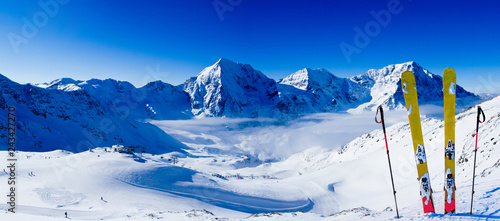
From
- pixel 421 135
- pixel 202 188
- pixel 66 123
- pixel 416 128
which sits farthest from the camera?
pixel 66 123

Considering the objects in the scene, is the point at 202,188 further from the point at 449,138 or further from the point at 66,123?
the point at 66,123

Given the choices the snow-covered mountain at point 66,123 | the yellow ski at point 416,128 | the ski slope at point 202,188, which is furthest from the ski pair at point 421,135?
the snow-covered mountain at point 66,123

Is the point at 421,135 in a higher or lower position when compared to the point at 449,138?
higher

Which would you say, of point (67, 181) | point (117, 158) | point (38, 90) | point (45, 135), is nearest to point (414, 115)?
point (67, 181)

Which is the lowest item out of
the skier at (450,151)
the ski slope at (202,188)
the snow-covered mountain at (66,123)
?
the ski slope at (202,188)

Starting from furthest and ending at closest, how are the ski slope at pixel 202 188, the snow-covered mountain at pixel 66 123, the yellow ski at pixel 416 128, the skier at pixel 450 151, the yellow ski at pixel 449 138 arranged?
the snow-covered mountain at pixel 66 123, the ski slope at pixel 202 188, the skier at pixel 450 151, the yellow ski at pixel 416 128, the yellow ski at pixel 449 138

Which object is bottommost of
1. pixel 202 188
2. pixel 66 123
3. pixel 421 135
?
pixel 202 188

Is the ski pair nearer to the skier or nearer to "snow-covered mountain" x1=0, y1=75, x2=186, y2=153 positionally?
the skier

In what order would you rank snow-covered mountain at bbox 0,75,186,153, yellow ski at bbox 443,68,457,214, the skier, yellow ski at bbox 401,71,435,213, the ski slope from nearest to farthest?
yellow ski at bbox 443,68,457,214, yellow ski at bbox 401,71,435,213, the skier, the ski slope, snow-covered mountain at bbox 0,75,186,153

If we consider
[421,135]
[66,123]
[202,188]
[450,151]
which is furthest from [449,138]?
[66,123]

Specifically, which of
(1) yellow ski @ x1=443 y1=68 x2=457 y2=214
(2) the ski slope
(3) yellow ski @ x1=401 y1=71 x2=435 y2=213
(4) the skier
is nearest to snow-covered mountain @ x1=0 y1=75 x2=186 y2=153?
(2) the ski slope

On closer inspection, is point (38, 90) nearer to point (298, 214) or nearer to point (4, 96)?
point (4, 96)

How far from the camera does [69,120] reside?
467ft

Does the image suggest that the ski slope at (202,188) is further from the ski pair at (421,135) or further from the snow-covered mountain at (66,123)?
the snow-covered mountain at (66,123)
